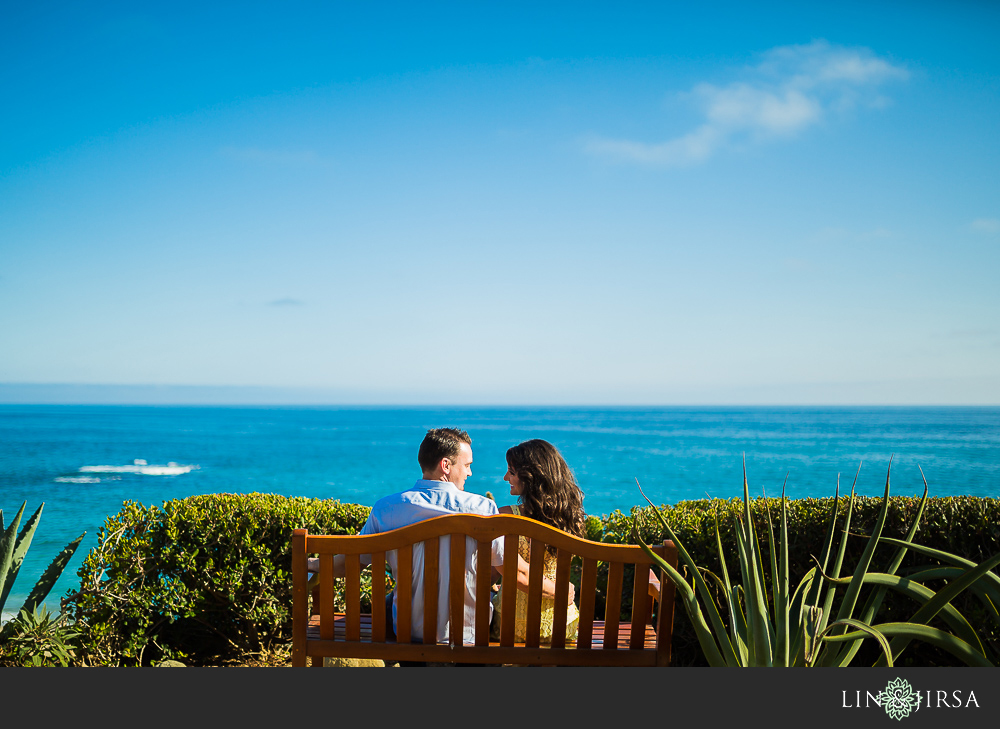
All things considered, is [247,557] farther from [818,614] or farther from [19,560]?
[818,614]

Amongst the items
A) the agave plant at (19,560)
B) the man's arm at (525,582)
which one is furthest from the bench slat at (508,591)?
the agave plant at (19,560)

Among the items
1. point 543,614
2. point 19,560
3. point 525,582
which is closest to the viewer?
point 525,582

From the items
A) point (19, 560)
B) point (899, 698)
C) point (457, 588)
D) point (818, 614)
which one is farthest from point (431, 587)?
point (19, 560)

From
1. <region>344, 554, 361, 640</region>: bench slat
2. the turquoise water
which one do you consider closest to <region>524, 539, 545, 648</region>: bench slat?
<region>344, 554, 361, 640</region>: bench slat

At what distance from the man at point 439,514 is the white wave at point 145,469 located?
40.9 m

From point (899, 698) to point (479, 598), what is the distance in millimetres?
1330

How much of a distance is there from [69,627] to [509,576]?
2.51 m

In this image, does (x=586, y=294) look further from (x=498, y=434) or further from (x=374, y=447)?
(x=374, y=447)

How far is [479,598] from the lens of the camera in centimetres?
244

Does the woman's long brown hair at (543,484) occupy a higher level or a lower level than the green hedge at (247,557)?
higher

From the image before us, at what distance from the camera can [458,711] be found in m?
1.63

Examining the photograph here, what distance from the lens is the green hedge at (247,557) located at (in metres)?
3.27

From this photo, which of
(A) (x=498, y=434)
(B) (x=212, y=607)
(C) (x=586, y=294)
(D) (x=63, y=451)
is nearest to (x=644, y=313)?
(C) (x=586, y=294)
